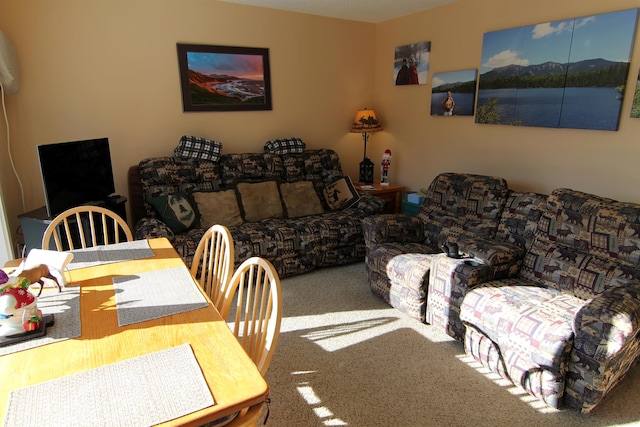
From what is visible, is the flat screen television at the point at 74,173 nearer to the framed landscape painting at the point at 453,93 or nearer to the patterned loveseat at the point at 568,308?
the patterned loveseat at the point at 568,308

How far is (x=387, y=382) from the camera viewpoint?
2201 mm

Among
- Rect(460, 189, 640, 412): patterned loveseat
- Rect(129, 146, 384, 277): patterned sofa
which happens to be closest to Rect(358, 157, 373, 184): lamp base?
Rect(129, 146, 384, 277): patterned sofa

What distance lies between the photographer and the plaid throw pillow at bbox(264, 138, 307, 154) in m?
4.15

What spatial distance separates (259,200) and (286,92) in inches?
52.7

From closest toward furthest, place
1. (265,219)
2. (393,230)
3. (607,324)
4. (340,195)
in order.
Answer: (607,324) < (393,230) < (265,219) < (340,195)

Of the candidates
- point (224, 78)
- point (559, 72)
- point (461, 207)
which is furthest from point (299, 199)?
point (559, 72)

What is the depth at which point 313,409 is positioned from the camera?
200cm

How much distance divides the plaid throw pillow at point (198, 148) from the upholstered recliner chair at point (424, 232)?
64.2 inches

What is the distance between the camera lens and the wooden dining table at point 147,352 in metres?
1.05

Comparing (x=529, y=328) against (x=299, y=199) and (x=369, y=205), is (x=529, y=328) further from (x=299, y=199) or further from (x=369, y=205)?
(x=299, y=199)

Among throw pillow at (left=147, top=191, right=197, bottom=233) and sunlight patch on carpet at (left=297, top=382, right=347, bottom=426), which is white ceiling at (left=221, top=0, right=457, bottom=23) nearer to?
throw pillow at (left=147, top=191, right=197, bottom=233)

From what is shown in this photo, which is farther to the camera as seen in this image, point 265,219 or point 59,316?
point 265,219

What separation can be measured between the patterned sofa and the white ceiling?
1.43 meters

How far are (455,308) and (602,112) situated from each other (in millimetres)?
1713
